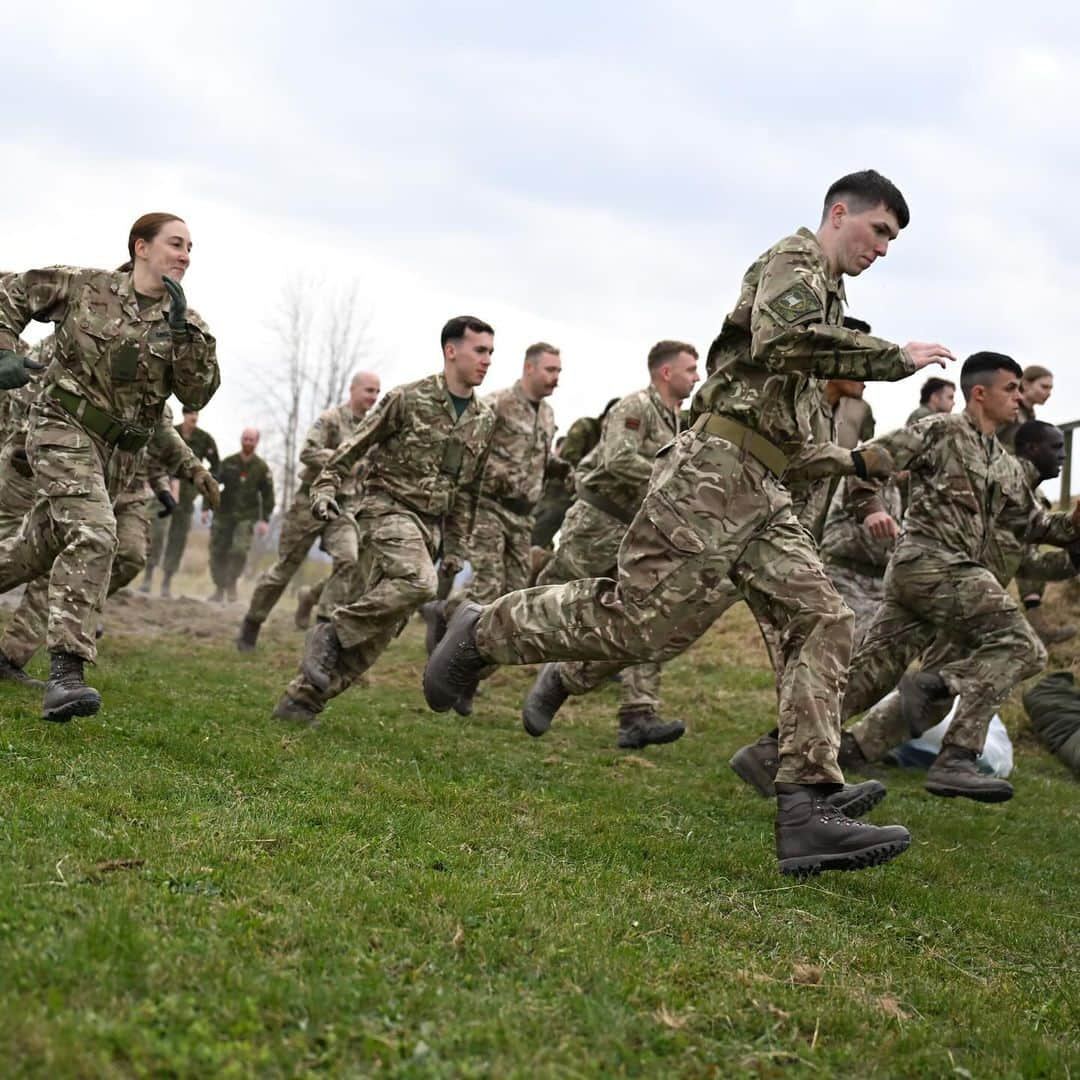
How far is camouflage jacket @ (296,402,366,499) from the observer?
12391 mm

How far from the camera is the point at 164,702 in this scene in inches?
294

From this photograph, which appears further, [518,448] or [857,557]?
[518,448]

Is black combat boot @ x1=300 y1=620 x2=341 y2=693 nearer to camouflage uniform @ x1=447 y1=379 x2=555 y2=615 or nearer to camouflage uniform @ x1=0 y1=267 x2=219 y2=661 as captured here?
camouflage uniform @ x1=0 y1=267 x2=219 y2=661

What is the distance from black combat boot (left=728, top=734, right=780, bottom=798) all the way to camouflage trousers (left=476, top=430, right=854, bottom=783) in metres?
1.57

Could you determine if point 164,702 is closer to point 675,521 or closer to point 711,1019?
point 675,521

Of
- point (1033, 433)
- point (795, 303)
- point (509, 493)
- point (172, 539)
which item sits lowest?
point (172, 539)

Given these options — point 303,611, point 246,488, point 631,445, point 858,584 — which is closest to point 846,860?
point 631,445

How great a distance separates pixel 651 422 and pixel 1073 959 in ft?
16.8

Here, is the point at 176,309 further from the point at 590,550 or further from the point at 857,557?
the point at 857,557

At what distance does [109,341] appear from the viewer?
642cm

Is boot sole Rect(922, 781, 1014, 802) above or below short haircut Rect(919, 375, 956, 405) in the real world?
below

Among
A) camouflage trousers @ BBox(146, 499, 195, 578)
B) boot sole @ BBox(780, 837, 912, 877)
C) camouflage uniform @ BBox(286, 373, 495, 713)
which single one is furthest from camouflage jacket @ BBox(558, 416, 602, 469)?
camouflage trousers @ BBox(146, 499, 195, 578)

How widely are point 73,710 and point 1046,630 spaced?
9.67 meters

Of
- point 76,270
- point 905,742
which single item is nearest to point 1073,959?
point 905,742
